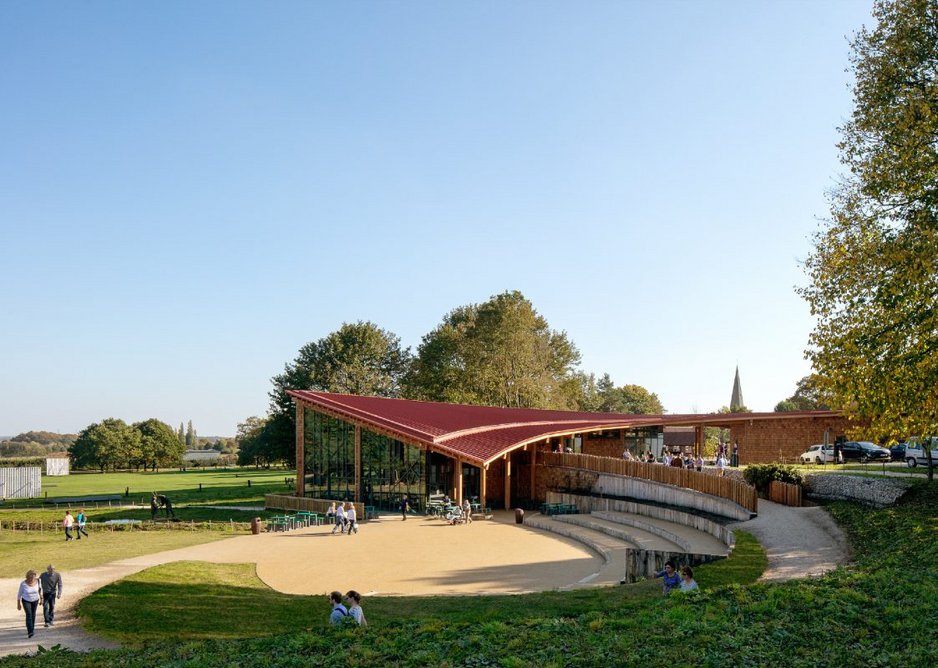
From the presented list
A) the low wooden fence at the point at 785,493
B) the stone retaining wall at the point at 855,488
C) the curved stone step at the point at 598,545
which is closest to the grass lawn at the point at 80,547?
the curved stone step at the point at 598,545

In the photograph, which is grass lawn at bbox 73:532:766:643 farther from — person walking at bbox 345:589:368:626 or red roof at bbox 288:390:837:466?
red roof at bbox 288:390:837:466

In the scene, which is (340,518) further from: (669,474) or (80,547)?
(669,474)

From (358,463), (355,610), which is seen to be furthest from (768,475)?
(355,610)

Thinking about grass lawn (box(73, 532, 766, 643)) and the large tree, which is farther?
the large tree

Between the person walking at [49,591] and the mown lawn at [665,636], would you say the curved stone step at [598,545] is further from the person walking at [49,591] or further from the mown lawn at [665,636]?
the person walking at [49,591]

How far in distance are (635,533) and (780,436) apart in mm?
24146

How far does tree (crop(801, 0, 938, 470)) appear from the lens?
1708cm

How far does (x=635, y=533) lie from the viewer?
26578mm

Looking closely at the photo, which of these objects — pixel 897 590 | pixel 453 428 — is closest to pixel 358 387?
pixel 453 428

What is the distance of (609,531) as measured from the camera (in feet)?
89.5

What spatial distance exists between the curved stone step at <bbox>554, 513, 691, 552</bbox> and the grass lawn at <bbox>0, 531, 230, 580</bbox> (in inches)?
598

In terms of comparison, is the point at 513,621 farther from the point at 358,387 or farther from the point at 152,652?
the point at 358,387

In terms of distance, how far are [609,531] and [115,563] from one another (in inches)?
681

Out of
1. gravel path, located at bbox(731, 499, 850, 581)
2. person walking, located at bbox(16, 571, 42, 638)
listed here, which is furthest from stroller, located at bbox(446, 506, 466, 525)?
person walking, located at bbox(16, 571, 42, 638)
